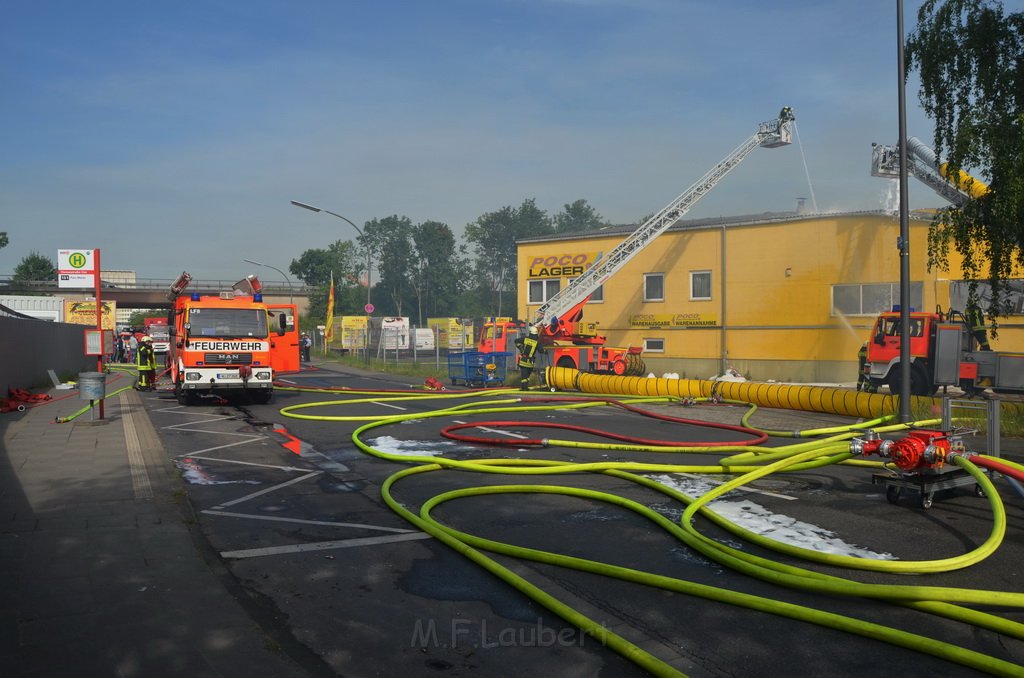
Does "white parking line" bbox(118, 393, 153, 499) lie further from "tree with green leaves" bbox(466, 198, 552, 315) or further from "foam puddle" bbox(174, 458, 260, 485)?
"tree with green leaves" bbox(466, 198, 552, 315)

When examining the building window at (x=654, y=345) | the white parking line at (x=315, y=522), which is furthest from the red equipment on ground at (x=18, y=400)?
the building window at (x=654, y=345)

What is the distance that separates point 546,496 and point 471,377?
16.1m

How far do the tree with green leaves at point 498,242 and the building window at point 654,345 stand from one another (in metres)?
88.0

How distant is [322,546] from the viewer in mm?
6344

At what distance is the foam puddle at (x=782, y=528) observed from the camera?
6074 mm

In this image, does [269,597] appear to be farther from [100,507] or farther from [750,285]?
[750,285]

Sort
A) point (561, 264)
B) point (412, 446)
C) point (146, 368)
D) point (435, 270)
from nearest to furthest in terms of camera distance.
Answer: point (412, 446), point (146, 368), point (561, 264), point (435, 270)

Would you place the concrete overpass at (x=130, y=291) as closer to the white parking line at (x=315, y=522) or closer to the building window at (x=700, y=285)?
the building window at (x=700, y=285)

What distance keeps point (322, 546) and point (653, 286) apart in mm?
26851

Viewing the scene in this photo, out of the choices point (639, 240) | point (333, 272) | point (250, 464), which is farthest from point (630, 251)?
point (333, 272)

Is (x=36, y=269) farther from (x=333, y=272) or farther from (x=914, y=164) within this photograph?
(x=914, y=164)

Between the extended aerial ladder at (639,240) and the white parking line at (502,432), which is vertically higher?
the extended aerial ladder at (639,240)

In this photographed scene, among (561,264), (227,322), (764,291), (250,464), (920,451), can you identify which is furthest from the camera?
(561,264)

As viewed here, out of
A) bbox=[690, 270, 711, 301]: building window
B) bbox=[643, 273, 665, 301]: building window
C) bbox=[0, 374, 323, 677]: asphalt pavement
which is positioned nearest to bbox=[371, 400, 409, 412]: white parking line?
bbox=[0, 374, 323, 677]: asphalt pavement
